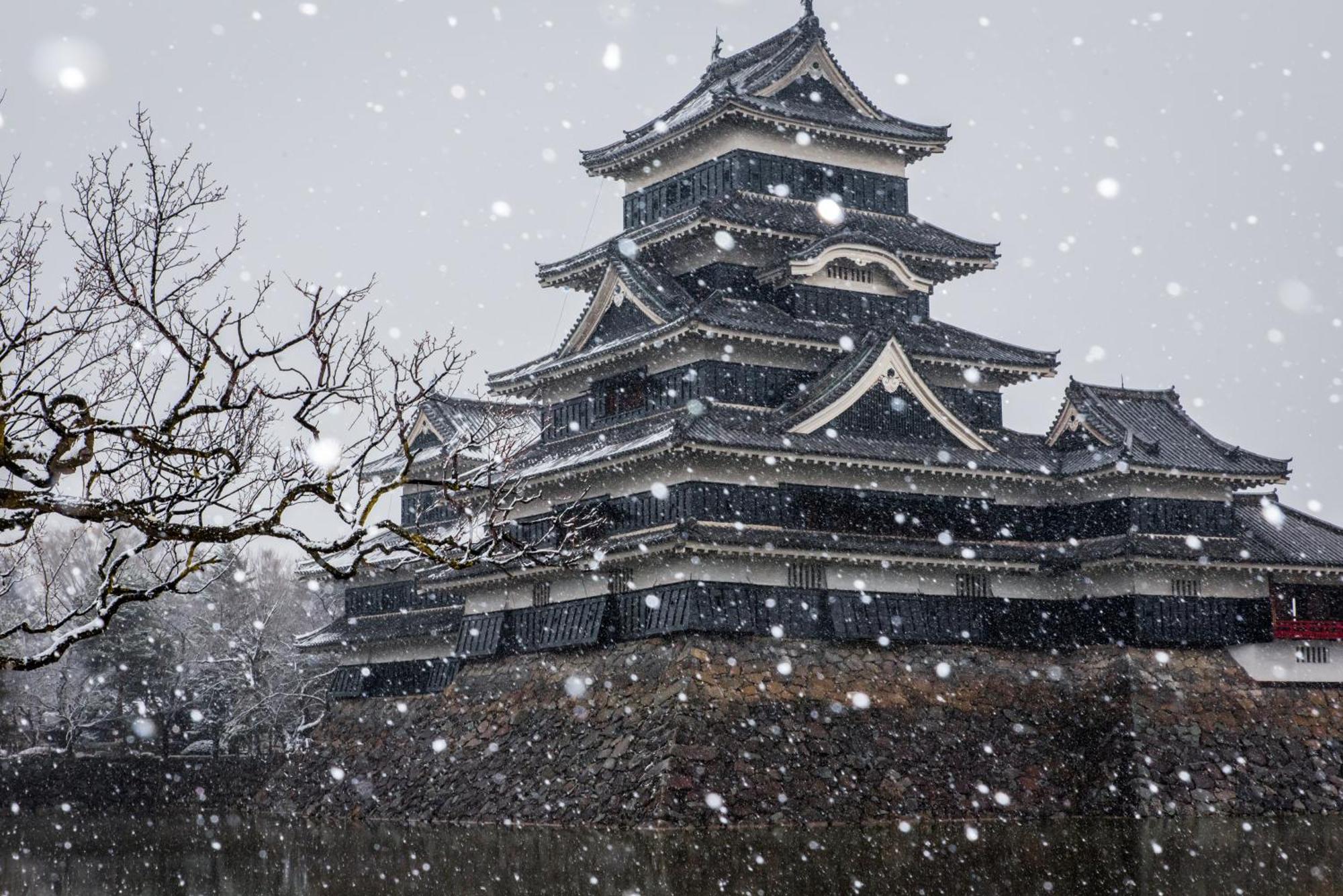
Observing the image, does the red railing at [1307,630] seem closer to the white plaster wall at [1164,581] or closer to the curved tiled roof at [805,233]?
the white plaster wall at [1164,581]

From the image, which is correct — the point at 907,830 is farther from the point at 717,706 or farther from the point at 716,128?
the point at 716,128

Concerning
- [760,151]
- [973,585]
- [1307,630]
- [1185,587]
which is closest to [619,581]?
[973,585]

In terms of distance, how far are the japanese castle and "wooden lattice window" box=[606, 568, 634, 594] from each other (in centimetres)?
8

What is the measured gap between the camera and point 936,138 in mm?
36281

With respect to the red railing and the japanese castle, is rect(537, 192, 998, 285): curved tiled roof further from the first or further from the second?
the red railing

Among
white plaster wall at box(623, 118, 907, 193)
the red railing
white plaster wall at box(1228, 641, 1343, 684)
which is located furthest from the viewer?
white plaster wall at box(623, 118, 907, 193)

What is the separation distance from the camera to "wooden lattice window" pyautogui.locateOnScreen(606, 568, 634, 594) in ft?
98.8

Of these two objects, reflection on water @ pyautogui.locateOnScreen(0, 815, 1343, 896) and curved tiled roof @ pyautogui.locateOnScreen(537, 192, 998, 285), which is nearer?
reflection on water @ pyautogui.locateOnScreen(0, 815, 1343, 896)

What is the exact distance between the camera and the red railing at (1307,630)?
106 ft

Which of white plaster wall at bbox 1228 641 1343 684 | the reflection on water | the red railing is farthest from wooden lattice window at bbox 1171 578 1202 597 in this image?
the reflection on water

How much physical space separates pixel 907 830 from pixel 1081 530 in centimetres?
961

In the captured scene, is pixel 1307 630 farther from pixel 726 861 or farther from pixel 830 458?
pixel 726 861

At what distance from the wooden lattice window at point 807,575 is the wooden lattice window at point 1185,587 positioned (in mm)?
7992

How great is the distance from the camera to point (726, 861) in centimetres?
2066
